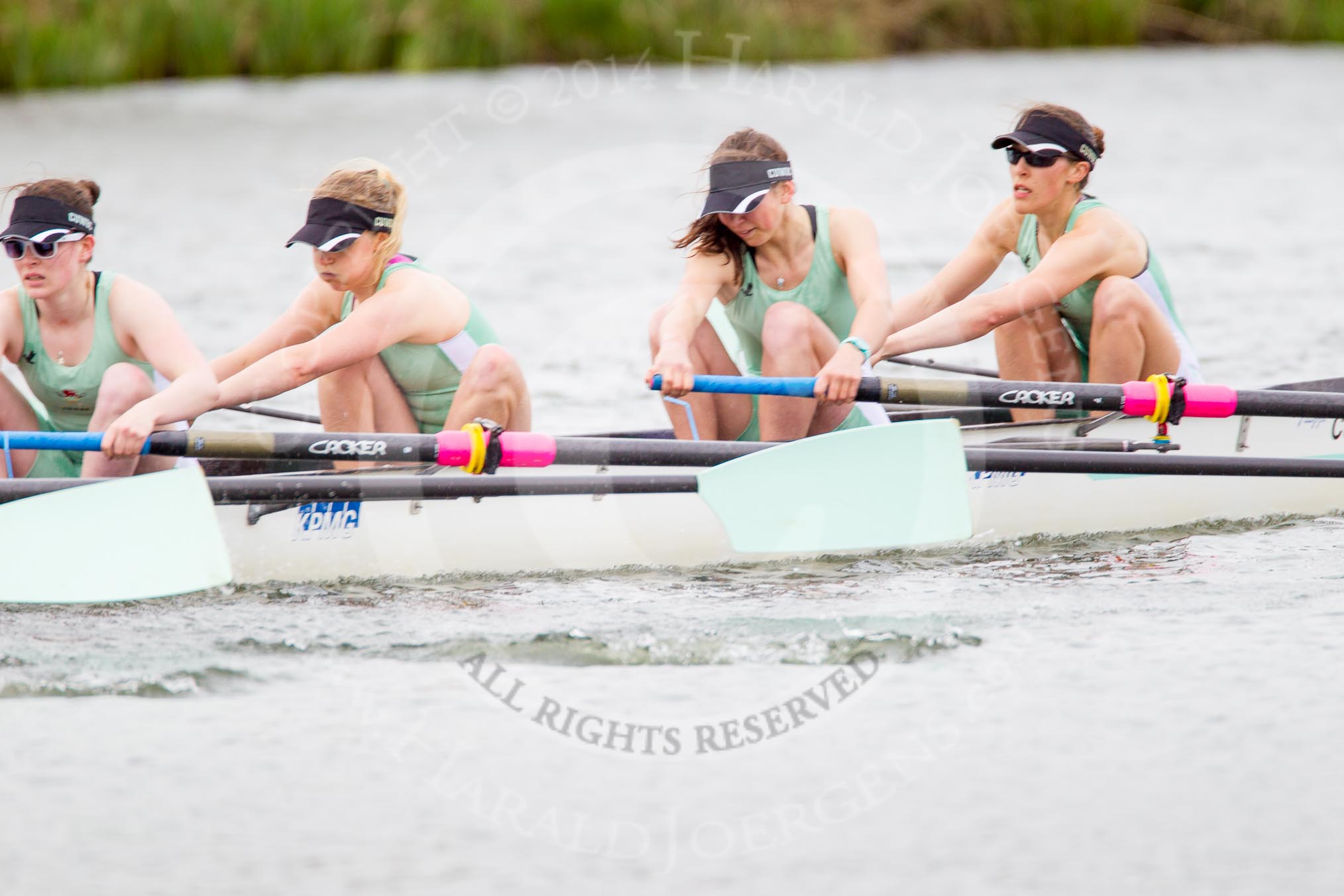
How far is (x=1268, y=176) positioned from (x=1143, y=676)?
1136cm

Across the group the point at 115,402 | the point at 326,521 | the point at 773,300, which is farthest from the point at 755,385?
the point at 115,402

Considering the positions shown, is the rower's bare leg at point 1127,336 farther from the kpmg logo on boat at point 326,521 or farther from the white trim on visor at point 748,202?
the kpmg logo on boat at point 326,521

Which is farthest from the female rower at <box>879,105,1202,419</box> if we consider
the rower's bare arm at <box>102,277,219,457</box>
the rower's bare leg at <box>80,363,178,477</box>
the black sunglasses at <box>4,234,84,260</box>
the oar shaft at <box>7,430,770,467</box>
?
the black sunglasses at <box>4,234,84,260</box>

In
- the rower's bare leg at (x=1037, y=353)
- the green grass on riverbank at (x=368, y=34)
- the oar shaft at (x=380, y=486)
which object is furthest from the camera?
the green grass on riverbank at (x=368, y=34)

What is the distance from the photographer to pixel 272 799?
332 centimetres

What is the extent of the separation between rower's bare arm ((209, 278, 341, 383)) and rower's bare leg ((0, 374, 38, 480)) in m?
0.56

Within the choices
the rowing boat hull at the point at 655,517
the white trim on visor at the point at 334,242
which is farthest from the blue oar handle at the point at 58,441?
the white trim on visor at the point at 334,242

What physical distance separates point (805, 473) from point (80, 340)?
2.11 m

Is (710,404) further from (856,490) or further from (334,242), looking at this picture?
(334,242)

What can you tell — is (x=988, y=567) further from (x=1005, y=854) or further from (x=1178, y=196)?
(x=1178, y=196)

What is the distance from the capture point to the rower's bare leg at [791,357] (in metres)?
4.69

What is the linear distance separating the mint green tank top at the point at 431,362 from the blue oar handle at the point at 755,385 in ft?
1.84

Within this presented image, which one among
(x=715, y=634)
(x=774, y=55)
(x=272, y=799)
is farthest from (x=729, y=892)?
(x=774, y=55)

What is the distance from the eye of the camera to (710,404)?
4934 mm
